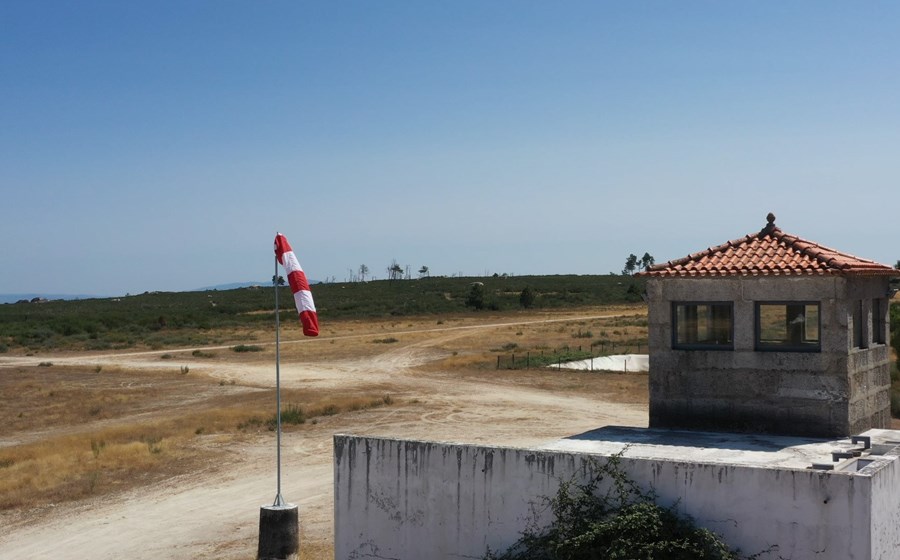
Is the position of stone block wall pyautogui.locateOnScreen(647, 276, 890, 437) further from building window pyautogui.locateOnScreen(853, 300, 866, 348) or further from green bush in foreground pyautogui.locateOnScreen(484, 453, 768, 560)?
green bush in foreground pyautogui.locateOnScreen(484, 453, 768, 560)

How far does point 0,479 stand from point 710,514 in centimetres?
2053

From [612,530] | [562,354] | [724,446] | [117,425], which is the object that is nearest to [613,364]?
[562,354]

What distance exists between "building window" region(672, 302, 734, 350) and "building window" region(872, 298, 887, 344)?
2716 millimetres

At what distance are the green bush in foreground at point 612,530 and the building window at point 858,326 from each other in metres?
5.27

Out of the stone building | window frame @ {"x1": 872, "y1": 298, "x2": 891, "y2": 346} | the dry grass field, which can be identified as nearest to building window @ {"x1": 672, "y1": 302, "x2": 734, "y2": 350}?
the stone building

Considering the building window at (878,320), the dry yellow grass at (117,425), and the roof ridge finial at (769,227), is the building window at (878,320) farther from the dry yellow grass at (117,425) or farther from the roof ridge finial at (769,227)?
the dry yellow grass at (117,425)

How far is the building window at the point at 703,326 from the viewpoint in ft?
51.2

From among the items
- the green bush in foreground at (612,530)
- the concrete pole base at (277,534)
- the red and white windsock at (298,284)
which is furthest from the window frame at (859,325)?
the concrete pole base at (277,534)

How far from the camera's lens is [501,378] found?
4400 cm

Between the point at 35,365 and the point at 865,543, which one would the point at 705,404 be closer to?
the point at 865,543

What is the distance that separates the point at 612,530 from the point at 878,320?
7520mm

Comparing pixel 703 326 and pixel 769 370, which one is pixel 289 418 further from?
pixel 769 370

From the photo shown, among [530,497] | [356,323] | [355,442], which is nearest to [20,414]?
[355,442]

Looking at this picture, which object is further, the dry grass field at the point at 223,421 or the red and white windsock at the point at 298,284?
the dry grass field at the point at 223,421
